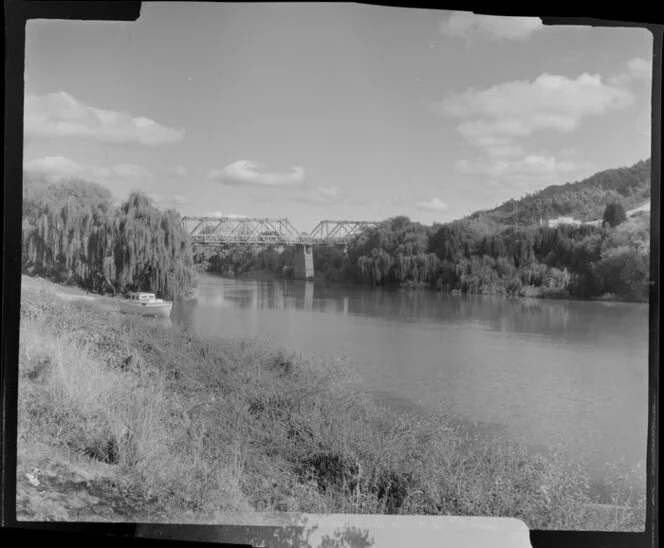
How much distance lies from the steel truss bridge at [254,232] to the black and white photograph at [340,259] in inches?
0.5

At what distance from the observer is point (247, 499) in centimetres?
325

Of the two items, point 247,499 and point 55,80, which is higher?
point 55,80

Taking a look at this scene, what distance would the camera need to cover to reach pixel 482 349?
352 centimetres

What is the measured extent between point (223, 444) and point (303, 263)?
1.14 meters

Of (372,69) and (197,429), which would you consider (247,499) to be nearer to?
(197,429)

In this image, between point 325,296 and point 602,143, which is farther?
point 325,296

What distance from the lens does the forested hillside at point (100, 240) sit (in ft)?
11.2

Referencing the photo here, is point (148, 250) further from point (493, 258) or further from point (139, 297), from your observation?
point (493, 258)

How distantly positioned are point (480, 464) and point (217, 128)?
2.32 m

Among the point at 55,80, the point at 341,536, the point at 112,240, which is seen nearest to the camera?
the point at 341,536

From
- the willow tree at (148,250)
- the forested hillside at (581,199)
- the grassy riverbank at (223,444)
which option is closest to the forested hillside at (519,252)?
the forested hillside at (581,199)

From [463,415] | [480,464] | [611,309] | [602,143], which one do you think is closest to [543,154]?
[602,143]

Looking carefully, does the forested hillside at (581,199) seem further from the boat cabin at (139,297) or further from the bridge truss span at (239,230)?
the boat cabin at (139,297)

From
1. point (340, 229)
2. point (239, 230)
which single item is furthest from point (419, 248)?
point (239, 230)
